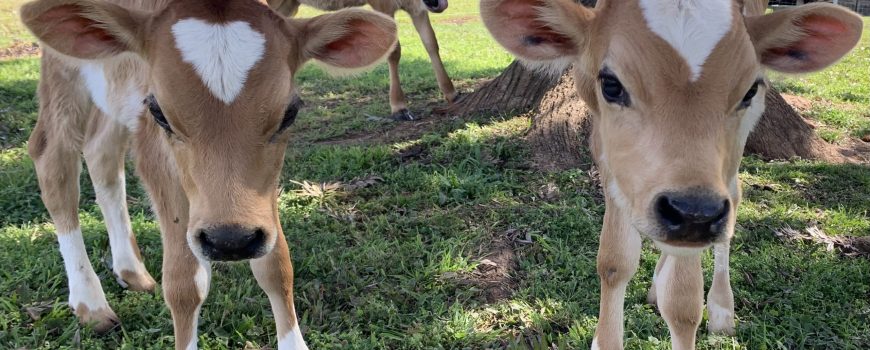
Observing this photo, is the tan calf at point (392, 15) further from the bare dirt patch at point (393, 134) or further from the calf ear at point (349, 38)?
the calf ear at point (349, 38)

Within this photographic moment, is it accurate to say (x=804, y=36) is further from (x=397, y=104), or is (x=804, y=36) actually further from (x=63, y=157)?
(x=397, y=104)

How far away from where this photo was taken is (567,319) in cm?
329

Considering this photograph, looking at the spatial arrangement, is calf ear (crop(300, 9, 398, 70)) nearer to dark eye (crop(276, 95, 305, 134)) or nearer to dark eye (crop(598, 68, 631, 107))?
dark eye (crop(276, 95, 305, 134))

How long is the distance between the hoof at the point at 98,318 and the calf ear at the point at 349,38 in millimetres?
1637

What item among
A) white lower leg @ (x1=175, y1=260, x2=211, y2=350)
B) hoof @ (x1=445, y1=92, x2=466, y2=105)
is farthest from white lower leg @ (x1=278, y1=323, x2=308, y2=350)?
hoof @ (x1=445, y1=92, x2=466, y2=105)

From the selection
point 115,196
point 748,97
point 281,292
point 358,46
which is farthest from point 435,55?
point 748,97

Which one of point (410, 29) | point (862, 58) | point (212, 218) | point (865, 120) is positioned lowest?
point (410, 29)

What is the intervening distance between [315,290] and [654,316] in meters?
1.70

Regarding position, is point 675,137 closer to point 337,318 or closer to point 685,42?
point 685,42

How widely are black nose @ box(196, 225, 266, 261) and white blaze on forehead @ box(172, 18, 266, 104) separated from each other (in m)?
0.45

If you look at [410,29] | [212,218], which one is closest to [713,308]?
[212,218]

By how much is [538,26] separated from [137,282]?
8.13 ft

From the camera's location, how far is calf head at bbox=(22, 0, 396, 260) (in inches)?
90.9

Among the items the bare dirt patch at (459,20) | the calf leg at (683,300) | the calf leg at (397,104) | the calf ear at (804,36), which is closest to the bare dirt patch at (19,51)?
the calf leg at (397,104)
